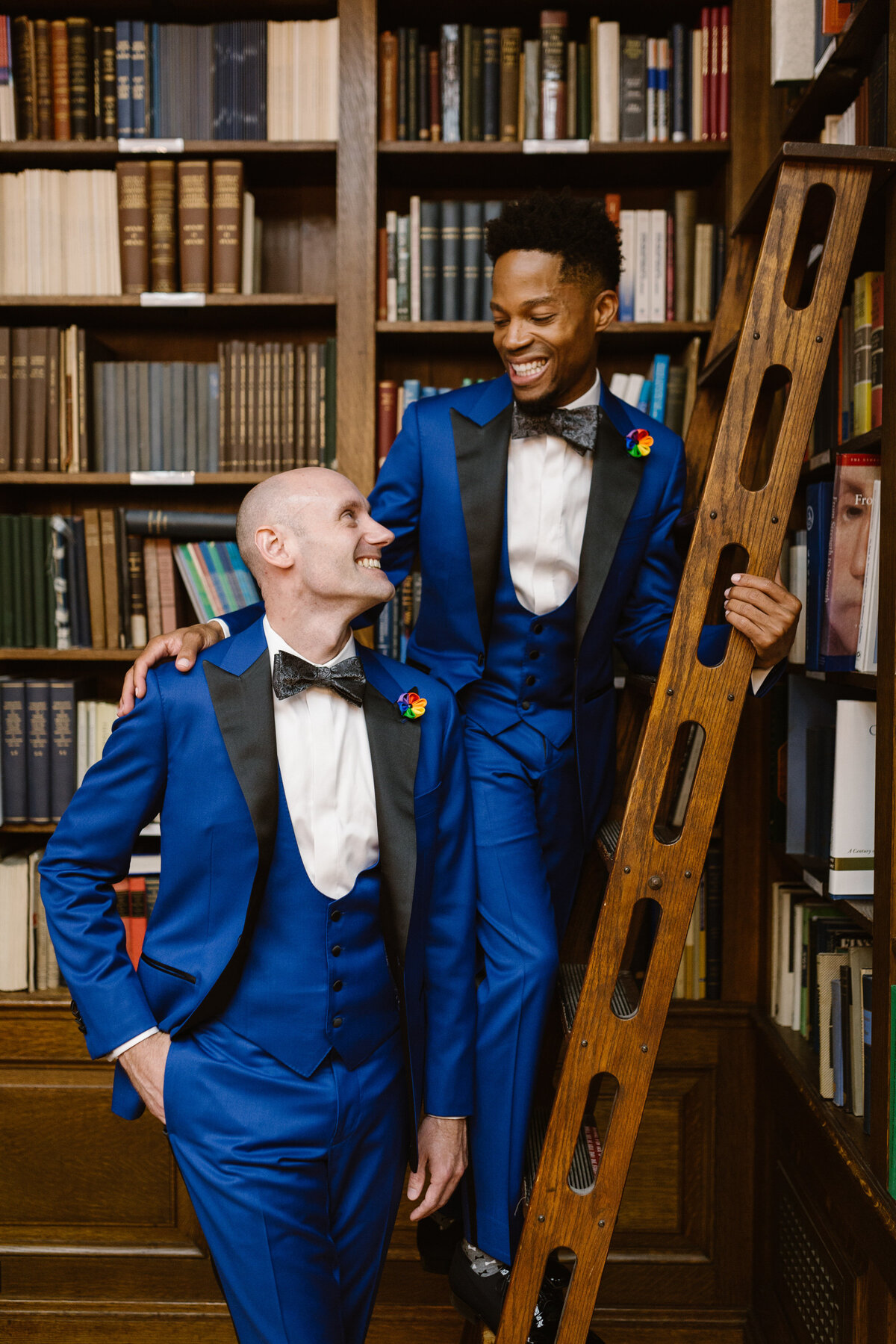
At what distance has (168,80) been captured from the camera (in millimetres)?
2320

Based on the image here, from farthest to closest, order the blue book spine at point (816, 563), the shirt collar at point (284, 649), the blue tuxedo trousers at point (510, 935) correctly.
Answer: the blue book spine at point (816, 563), the blue tuxedo trousers at point (510, 935), the shirt collar at point (284, 649)

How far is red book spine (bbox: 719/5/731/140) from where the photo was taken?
88.2 inches

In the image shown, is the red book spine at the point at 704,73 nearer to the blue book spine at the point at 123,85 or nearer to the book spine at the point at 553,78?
the book spine at the point at 553,78

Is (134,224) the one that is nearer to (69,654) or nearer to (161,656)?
(69,654)

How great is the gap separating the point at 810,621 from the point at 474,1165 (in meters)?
1.09

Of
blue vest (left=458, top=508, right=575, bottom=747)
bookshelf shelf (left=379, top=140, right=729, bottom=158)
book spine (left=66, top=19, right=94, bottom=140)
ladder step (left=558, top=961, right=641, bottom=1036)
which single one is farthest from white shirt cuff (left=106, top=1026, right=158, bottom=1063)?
book spine (left=66, top=19, right=94, bottom=140)

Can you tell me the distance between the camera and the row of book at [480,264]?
230 centimetres

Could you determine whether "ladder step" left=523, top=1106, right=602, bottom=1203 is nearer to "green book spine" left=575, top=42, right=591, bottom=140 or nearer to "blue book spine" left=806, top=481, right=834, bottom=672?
"blue book spine" left=806, top=481, right=834, bottom=672

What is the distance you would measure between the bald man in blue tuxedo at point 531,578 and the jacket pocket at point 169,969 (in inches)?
18.0

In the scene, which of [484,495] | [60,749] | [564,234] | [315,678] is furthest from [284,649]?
[60,749]

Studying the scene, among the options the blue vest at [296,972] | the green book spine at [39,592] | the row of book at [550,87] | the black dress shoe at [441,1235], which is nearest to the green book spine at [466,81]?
the row of book at [550,87]

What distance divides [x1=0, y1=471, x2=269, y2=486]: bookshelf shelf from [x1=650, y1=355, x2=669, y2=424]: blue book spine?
898 mm

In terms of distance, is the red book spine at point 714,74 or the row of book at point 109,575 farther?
the row of book at point 109,575

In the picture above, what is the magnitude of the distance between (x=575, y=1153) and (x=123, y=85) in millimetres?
2395
